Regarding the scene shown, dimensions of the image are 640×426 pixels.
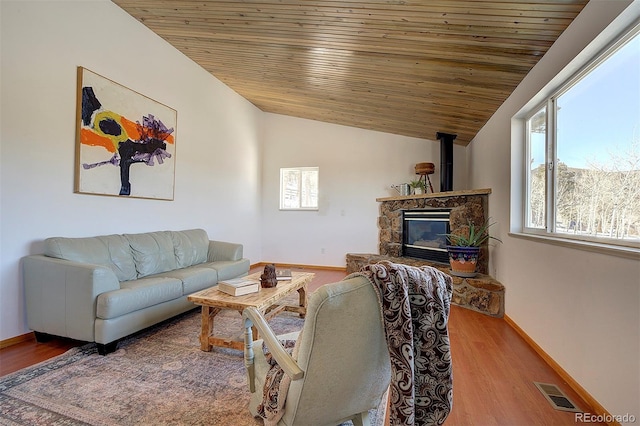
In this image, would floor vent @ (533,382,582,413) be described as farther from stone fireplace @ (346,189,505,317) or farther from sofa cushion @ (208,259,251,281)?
sofa cushion @ (208,259,251,281)

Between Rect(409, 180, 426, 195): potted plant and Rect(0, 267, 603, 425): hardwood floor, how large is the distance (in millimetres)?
2468

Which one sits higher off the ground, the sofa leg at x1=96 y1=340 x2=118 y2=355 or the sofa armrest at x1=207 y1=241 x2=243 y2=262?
the sofa armrest at x1=207 y1=241 x2=243 y2=262

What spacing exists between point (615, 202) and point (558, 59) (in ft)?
3.53

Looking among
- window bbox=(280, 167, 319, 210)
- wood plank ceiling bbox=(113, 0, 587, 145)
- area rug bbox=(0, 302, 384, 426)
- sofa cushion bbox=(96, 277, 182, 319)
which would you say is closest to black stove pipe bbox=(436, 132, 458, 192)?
wood plank ceiling bbox=(113, 0, 587, 145)

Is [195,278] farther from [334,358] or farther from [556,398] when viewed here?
[556,398]

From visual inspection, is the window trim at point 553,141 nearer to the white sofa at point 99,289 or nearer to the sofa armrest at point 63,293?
the white sofa at point 99,289

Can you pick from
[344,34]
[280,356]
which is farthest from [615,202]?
[344,34]

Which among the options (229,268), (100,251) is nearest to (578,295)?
(229,268)

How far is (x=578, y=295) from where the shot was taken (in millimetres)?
1788

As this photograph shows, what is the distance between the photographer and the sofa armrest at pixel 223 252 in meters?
3.80

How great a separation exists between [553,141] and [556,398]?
1847mm

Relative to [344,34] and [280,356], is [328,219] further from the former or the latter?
[280,356]

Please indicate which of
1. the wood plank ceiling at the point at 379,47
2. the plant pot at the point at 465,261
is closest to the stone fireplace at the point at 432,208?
the plant pot at the point at 465,261

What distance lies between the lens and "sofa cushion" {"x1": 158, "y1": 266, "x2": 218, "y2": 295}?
278cm
